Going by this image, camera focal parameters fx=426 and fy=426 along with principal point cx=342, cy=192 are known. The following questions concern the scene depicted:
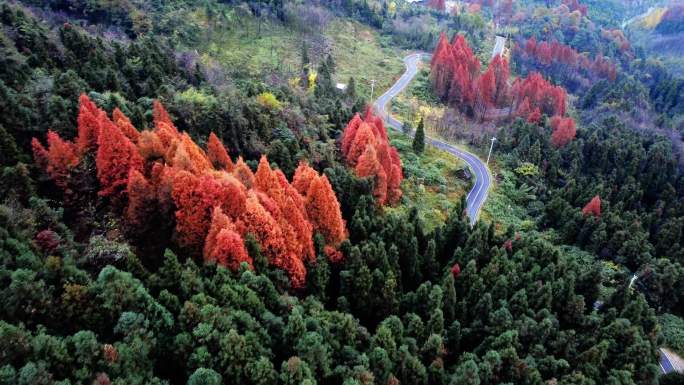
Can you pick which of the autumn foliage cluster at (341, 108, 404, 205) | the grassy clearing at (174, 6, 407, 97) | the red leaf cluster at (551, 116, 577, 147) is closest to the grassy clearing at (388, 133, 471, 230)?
the autumn foliage cluster at (341, 108, 404, 205)

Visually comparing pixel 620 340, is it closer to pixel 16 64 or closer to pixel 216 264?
pixel 216 264

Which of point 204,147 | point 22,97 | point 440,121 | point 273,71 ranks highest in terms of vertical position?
point 22,97

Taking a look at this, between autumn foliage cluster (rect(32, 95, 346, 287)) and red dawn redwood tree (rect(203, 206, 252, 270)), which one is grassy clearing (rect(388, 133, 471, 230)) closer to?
autumn foliage cluster (rect(32, 95, 346, 287))

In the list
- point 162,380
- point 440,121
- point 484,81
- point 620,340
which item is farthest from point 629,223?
point 162,380

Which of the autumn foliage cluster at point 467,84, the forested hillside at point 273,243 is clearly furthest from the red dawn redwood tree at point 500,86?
the forested hillside at point 273,243

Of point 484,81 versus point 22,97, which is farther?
point 484,81
